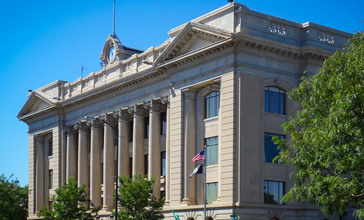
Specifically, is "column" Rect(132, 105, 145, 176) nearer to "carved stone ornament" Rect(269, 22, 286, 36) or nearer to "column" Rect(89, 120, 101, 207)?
"column" Rect(89, 120, 101, 207)

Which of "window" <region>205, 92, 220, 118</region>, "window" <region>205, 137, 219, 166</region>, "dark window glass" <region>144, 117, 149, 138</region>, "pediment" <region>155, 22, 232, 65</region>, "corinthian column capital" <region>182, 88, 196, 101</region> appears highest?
"pediment" <region>155, 22, 232, 65</region>

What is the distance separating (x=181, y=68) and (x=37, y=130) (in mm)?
30324

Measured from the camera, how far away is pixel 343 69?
34.6m

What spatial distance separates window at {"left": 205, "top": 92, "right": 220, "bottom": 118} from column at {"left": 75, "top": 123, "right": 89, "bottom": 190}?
20982mm

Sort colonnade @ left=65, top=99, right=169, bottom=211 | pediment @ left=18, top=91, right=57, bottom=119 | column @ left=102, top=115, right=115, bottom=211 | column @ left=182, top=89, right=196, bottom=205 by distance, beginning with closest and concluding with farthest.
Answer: column @ left=182, top=89, right=196, bottom=205
colonnade @ left=65, top=99, right=169, bottom=211
column @ left=102, top=115, right=115, bottom=211
pediment @ left=18, top=91, right=57, bottom=119

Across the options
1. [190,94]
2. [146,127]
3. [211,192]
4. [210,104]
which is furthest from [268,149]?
[146,127]

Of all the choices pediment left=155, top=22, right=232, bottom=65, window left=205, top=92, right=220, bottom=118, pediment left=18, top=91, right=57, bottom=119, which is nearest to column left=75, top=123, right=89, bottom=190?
pediment left=18, top=91, right=57, bottom=119

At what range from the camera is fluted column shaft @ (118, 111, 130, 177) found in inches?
2437

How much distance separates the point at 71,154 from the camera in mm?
71938

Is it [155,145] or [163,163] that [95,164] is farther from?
[155,145]

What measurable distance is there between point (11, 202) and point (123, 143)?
2431 cm

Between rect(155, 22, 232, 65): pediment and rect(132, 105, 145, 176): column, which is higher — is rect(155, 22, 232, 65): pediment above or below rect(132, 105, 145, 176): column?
above

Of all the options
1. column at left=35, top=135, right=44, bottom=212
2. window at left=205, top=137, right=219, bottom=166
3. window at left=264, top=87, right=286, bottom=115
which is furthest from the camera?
column at left=35, top=135, right=44, bottom=212

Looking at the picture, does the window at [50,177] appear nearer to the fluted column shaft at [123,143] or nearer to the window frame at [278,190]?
the fluted column shaft at [123,143]
